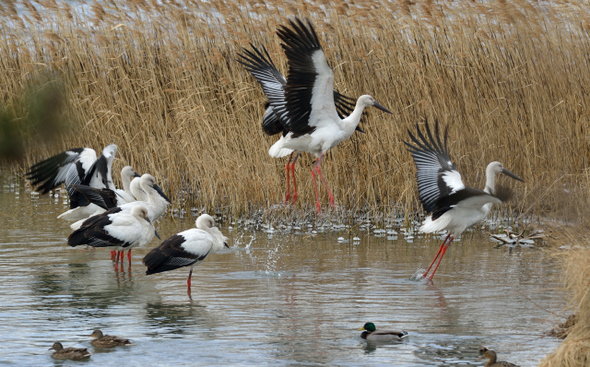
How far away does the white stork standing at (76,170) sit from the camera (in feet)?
34.1

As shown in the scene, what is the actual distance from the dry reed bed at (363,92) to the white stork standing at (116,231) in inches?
94.6

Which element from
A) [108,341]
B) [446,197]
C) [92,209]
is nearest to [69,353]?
[108,341]

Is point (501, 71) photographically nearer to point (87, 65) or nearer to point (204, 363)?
point (87, 65)

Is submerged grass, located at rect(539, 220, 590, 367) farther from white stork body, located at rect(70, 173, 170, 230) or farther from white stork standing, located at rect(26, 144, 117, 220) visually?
white stork standing, located at rect(26, 144, 117, 220)

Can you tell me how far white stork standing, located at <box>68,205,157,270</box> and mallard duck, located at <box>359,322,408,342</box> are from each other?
3.55m

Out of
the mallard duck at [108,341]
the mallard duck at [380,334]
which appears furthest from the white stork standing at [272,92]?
the mallard duck at [108,341]

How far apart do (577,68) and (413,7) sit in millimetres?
2764

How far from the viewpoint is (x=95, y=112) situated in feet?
43.3

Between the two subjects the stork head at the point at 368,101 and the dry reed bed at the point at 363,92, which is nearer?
the stork head at the point at 368,101

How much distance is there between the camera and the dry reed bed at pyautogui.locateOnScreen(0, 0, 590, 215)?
11.0m

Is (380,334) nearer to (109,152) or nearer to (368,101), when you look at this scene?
(368,101)

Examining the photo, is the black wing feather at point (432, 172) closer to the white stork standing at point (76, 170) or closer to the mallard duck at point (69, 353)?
the white stork standing at point (76, 170)

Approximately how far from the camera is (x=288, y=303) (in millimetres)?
7102

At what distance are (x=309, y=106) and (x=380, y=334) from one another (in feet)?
17.4
